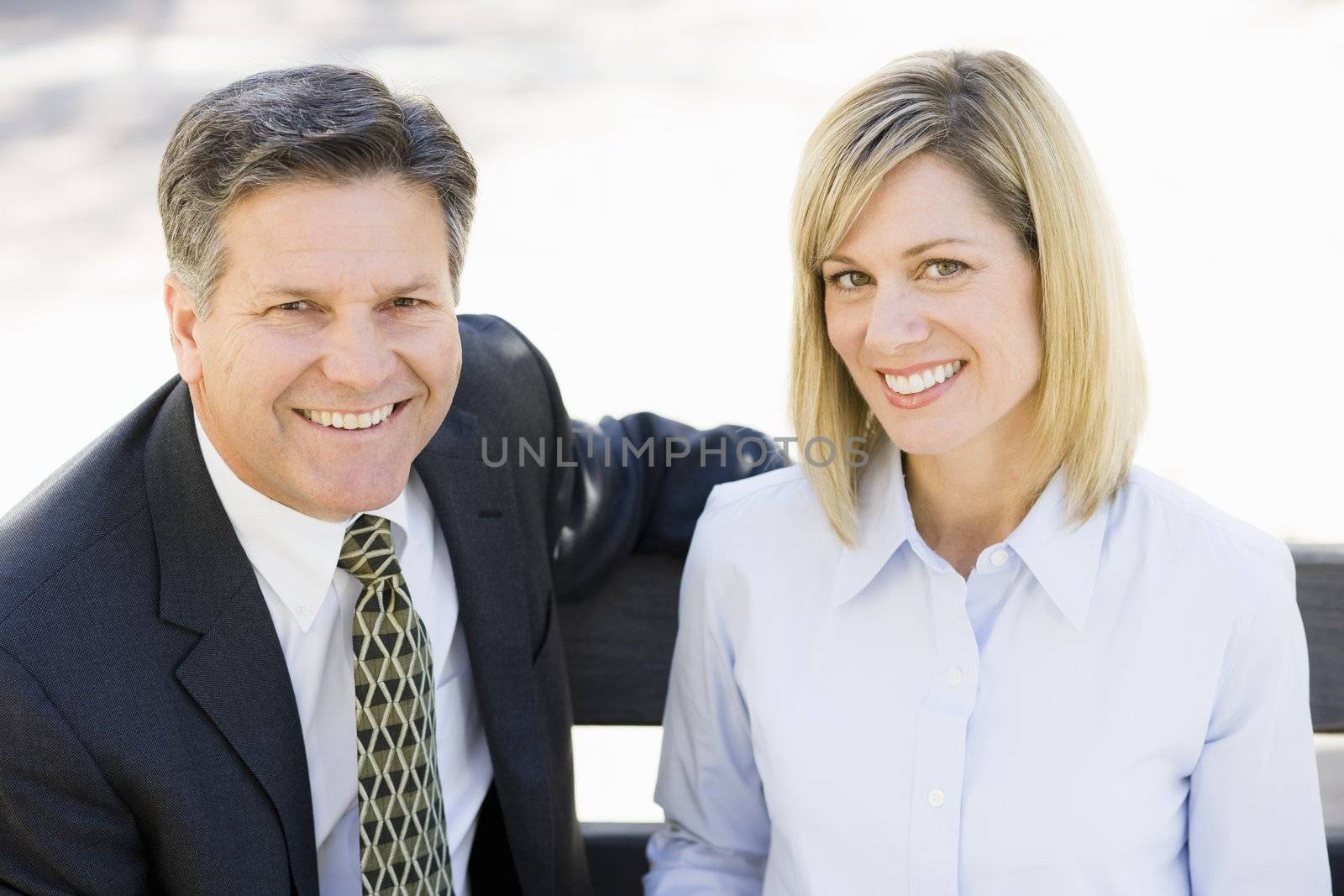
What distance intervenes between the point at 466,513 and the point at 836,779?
0.65 meters

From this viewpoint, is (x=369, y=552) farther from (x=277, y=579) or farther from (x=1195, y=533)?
(x=1195, y=533)

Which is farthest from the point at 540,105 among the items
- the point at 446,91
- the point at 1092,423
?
the point at 1092,423

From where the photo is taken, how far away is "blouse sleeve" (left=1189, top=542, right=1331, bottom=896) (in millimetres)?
1712

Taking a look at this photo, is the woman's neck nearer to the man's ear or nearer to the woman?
the woman

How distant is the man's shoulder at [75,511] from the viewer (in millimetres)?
1633

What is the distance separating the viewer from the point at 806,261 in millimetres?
1826

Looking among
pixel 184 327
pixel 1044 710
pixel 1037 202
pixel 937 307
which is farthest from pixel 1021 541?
pixel 184 327

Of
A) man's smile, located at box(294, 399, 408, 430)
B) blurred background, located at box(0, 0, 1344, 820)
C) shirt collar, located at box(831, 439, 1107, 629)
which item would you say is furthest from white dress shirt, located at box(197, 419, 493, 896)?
blurred background, located at box(0, 0, 1344, 820)

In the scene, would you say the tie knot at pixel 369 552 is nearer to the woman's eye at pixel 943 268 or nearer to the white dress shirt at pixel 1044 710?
the white dress shirt at pixel 1044 710

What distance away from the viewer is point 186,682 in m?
1.67

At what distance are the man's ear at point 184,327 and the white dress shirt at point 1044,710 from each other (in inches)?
31.0

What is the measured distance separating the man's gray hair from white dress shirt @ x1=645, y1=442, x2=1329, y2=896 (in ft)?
2.47

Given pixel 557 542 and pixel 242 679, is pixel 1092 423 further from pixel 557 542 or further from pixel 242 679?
pixel 242 679

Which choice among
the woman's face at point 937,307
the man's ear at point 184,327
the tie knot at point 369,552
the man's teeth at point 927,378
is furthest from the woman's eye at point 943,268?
the man's ear at point 184,327
